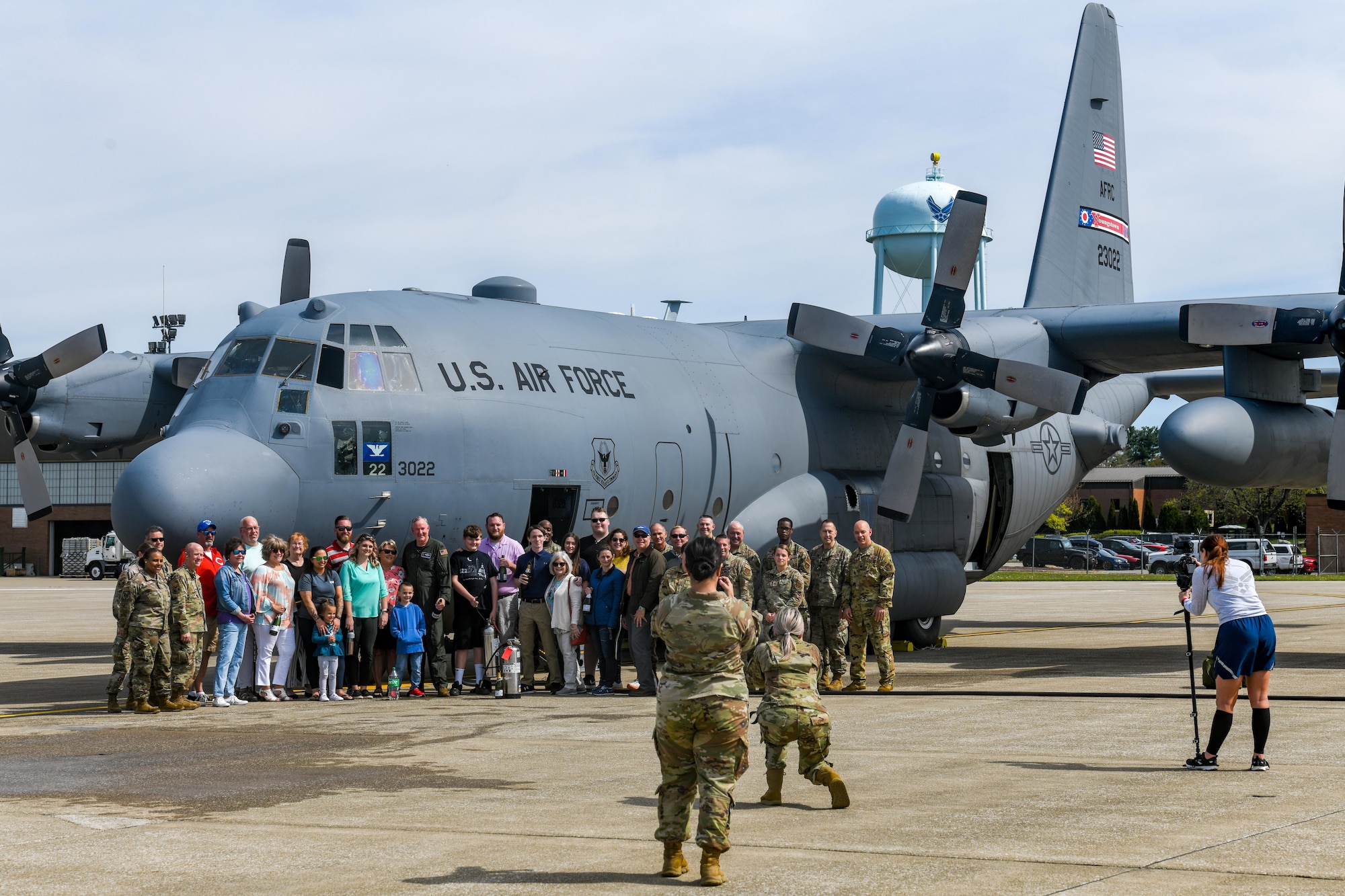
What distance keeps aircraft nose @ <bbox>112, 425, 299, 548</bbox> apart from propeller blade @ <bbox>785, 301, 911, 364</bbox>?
22.5 ft

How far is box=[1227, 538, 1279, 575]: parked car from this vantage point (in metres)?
50.5

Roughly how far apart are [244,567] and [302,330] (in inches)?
103

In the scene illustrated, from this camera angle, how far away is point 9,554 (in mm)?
63562

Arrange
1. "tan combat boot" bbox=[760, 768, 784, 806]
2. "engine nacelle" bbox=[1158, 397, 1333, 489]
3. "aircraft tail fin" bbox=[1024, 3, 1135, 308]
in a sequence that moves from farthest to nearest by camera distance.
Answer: "aircraft tail fin" bbox=[1024, 3, 1135, 308], "engine nacelle" bbox=[1158, 397, 1333, 489], "tan combat boot" bbox=[760, 768, 784, 806]

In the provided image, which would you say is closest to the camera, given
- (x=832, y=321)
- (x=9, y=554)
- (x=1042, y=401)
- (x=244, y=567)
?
(x=244, y=567)

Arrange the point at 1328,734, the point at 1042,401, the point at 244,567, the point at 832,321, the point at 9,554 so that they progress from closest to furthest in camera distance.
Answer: the point at 1328,734 → the point at 244,567 → the point at 1042,401 → the point at 832,321 → the point at 9,554

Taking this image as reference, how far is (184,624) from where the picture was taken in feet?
41.4

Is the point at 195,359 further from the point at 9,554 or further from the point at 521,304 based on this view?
the point at 9,554

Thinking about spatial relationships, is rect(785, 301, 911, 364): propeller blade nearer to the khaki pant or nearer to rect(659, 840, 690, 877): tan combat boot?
the khaki pant

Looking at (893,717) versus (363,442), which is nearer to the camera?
(893,717)

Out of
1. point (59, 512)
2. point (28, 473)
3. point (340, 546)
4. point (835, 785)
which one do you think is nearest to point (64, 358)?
point (28, 473)

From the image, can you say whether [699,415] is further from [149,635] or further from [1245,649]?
[1245,649]

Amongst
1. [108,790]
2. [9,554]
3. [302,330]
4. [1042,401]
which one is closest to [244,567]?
[302,330]

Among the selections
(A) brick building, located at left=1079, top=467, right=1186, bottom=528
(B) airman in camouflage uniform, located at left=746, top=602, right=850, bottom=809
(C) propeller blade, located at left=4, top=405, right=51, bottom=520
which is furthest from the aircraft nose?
(A) brick building, located at left=1079, top=467, right=1186, bottom=528
